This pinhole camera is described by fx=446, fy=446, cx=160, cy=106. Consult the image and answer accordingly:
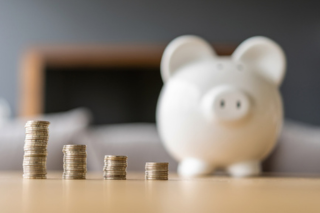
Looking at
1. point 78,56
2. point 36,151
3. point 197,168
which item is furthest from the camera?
point 78,56

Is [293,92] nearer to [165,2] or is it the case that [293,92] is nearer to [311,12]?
[311,12]

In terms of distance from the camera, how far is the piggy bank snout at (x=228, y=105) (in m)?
1.14

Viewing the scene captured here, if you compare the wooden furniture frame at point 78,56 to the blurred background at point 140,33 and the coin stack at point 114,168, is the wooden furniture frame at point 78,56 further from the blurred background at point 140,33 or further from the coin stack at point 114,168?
the coin stack at point 114,168

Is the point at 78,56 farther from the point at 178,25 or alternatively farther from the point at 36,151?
the point at 36,151

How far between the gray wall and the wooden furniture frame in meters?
0.10

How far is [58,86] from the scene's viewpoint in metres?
5.93

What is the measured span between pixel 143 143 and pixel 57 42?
3309 mm

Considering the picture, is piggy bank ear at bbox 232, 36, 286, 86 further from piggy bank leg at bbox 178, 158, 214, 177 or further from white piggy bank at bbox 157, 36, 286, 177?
piggy bank leg at bbox 178, 158, 214, 177

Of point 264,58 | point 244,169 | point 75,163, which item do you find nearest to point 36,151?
point 75,163

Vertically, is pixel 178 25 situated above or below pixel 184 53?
A: above

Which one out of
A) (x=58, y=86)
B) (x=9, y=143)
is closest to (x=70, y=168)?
(x=9, y=143)

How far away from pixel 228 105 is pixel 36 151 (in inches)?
22.8

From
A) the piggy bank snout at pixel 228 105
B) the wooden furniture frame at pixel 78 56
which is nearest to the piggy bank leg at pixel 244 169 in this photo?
the piggy bank snout at pixel 228 105

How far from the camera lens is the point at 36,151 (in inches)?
27.6
